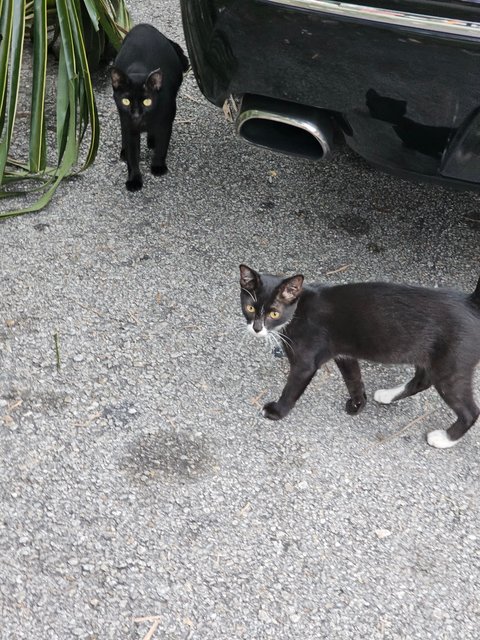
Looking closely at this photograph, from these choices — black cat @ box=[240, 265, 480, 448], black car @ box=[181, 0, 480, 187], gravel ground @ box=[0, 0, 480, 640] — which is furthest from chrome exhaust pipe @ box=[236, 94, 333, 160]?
gravel ground @ box=[0, 0, 480, 640]

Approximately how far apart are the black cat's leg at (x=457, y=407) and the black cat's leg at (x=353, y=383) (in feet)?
0.95

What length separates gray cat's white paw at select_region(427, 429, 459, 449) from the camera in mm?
3127

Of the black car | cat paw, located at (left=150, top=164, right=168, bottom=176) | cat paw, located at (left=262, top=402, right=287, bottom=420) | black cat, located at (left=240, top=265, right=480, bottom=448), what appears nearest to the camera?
the black car

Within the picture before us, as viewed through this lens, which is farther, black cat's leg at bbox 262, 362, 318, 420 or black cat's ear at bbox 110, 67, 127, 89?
black cat's ear at bbox 110, 67, 127, 89

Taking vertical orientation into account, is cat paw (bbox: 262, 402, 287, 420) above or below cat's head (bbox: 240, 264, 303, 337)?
below

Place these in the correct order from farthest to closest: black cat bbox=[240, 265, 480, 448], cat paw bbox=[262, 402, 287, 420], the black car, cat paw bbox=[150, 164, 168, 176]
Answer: cat paw bbox=[150, 164, 168, 176], cat paw bbox=[262, 402, 287, 420], black cat bbox=[240, 265, 480, 448], the black car

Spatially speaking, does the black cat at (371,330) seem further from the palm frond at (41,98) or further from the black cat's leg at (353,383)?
the palm frond at (41,98)

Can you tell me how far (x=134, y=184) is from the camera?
4.39 metres

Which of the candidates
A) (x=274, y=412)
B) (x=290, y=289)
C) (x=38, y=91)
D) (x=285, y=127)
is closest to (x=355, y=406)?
(x=274, y=412)

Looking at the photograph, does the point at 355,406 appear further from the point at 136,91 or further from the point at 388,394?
the point at 136,91

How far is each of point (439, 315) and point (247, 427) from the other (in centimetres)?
82

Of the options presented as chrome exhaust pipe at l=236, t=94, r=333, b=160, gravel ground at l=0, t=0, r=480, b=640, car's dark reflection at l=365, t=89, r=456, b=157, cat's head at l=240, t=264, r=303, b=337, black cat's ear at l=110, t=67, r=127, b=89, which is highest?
car's dark reflection at l=365, t=89, r=456, b=157

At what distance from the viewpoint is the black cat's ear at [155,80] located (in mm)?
4156

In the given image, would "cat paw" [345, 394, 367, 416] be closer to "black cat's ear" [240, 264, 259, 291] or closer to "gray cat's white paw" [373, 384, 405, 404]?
"gray cat's white paw" [373, 384, 405, 404]
